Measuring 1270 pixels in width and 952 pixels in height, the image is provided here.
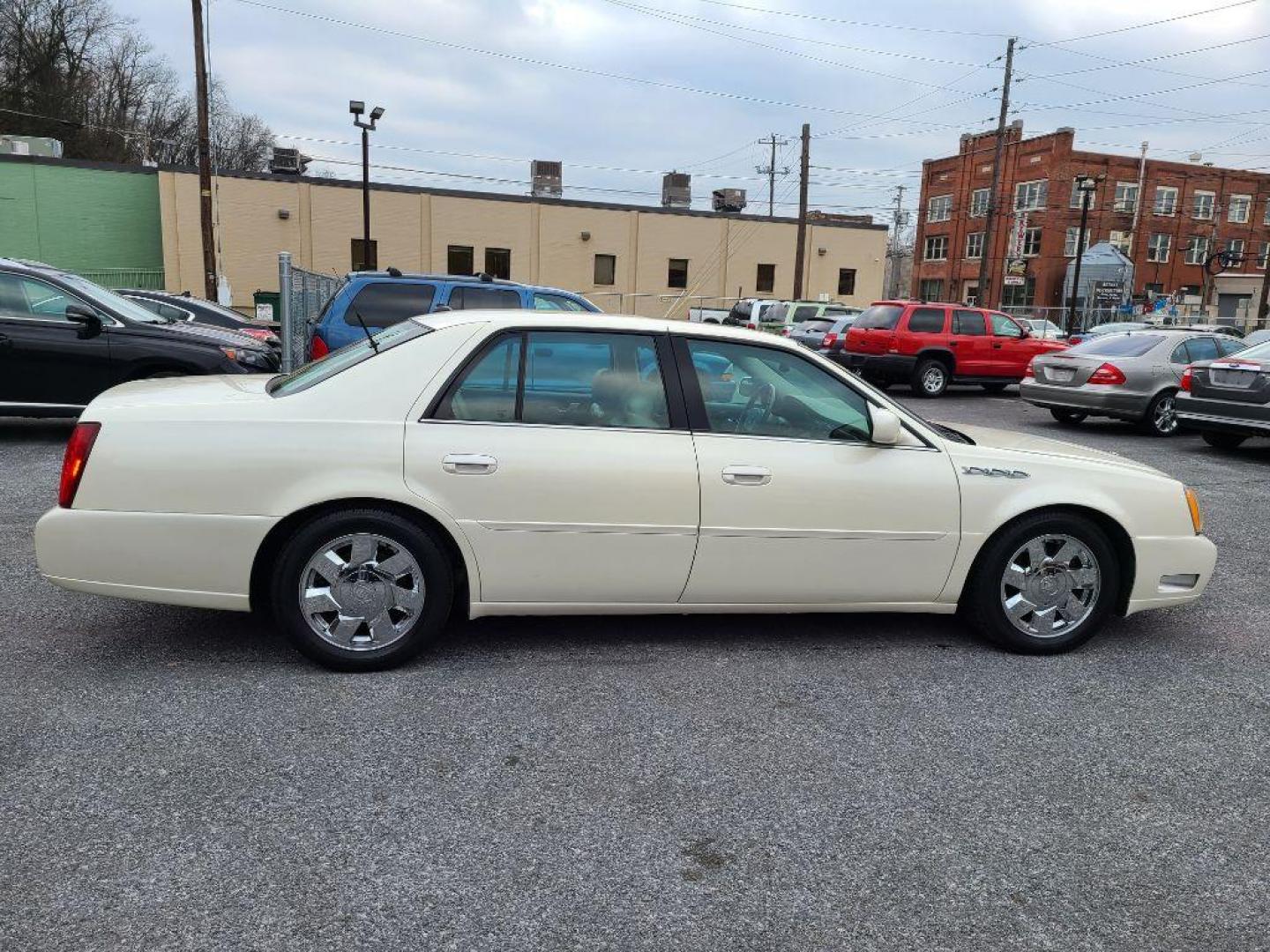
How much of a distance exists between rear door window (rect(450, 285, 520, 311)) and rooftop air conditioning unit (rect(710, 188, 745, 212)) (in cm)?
3550

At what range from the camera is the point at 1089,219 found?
57031 mm

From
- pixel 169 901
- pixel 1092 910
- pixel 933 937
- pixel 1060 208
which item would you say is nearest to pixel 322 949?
pixel 169 901

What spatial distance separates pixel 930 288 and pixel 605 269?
30478mm

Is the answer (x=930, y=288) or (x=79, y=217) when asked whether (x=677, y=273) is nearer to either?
(x=79, y=217)

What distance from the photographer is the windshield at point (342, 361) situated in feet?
13.4

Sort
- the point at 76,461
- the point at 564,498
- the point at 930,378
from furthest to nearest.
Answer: the point at 930,378, the point at 564,498, the point at 76,461

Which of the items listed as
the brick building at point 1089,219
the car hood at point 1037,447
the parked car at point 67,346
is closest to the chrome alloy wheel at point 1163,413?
the car hood at point 1037,447

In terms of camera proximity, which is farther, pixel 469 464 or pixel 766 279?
pixel 766 279

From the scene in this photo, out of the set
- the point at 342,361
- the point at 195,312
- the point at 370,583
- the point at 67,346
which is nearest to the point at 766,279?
the point at 195,312

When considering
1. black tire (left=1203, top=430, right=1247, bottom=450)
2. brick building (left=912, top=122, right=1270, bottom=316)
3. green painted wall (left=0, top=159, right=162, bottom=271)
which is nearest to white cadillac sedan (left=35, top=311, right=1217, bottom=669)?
black tire (left=1203, top=430, right=1247, bottom=450)

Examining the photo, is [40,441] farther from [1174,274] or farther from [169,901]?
[1174,274]

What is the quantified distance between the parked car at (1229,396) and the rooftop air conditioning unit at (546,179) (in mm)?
34823

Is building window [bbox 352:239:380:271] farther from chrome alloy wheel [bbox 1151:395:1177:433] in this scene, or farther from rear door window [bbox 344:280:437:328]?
chrome alloy wheel [bbox 1151:395:1177:433]

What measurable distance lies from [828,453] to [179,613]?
3.17 m
